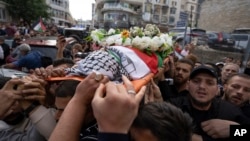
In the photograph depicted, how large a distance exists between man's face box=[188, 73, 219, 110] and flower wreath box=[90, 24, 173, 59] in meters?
0.55

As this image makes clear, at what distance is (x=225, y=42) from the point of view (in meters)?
15.0

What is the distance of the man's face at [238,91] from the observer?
3271mm

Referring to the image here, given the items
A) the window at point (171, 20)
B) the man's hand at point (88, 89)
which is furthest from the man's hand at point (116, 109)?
the window at point (171, 20)

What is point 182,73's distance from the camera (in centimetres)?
380

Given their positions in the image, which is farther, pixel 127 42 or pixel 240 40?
pixel 240 40

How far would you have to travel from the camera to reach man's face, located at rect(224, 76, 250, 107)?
129 inches

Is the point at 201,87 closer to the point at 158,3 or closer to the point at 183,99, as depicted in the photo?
the point at 183,99

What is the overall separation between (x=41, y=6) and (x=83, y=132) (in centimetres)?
4023

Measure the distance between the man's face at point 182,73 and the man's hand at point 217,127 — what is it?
1.45m

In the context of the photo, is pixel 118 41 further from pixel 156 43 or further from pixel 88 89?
pixel 88 89

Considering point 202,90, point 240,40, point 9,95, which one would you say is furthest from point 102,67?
point 240,40

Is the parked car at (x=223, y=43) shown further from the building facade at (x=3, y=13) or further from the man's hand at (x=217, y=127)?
the building facade at (x=3, y=13)

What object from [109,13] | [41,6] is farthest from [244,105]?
[109,13]

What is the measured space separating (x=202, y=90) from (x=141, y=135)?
149cm
